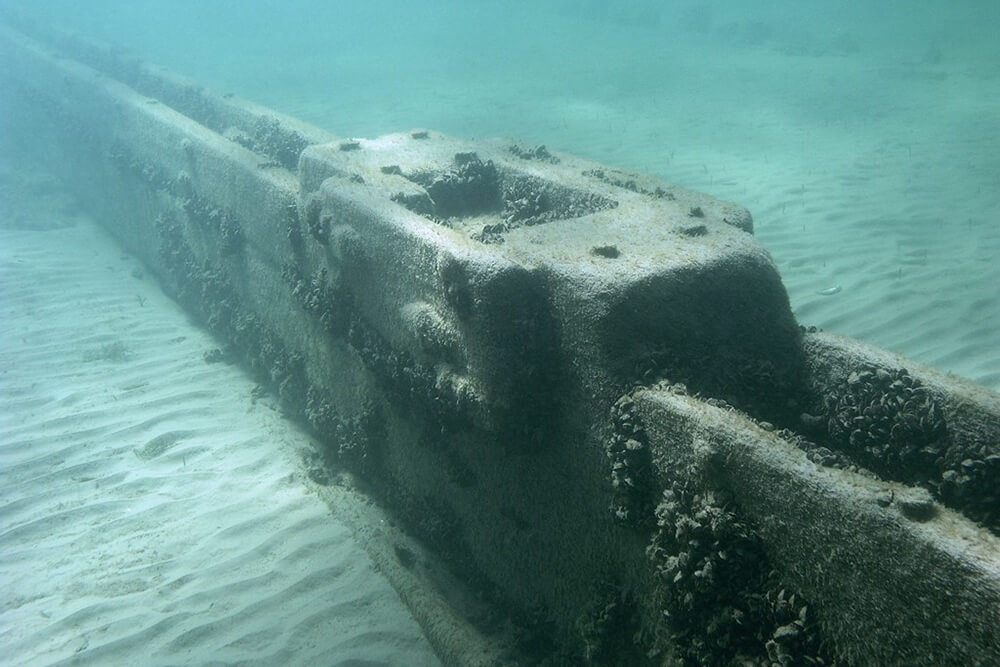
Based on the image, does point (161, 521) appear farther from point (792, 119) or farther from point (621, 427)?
point (792, 119)

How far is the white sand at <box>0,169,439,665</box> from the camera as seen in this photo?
4.41 m

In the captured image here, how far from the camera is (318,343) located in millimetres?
6117

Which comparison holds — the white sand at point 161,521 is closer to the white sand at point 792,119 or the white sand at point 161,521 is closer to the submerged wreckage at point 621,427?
the submerged wreckage at point 621,427

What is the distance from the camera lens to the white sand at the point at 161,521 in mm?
4414

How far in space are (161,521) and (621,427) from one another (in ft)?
14.0

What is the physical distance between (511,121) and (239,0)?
5885 centimetres

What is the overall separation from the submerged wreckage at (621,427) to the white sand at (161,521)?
0.50 m

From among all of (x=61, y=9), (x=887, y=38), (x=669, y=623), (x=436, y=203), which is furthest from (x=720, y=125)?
(x=61, y=9)

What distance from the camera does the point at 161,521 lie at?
552 cm

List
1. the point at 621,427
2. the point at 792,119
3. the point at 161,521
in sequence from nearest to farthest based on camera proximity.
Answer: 1. the point at 621,427
2. the point at 161,521
3. the point at 792,119

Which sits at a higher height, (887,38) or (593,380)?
(887,38)

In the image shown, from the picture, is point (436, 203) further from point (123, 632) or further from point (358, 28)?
point (358, 28)

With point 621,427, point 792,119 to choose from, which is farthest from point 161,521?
point 792,119

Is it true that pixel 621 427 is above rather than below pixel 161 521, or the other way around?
above
